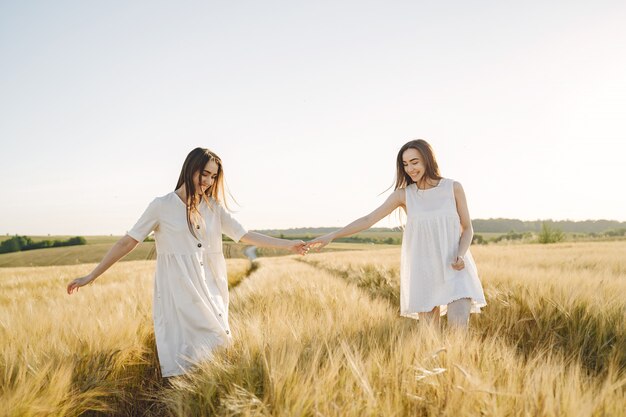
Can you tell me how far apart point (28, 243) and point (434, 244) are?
8148cm

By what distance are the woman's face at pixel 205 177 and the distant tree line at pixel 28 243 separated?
245 feet

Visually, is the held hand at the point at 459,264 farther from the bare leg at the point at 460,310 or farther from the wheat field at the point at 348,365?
the wheat field at the point at 348,365

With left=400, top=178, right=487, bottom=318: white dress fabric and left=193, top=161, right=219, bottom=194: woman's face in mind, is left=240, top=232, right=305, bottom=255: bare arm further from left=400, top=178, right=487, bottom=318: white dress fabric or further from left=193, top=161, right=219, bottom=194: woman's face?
left=400, top=178, right=487, bottom=318: white dress fabric

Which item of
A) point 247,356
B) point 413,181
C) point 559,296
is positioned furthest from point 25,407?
point 559,296

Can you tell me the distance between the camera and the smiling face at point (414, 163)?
135 inches

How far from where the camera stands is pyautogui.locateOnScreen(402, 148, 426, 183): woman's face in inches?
135

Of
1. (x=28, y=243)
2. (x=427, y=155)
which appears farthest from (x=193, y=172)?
(x=28, y=243)

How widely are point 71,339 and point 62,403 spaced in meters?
0.79

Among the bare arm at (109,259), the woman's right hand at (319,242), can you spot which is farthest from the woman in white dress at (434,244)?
the bare arm at (109,259)

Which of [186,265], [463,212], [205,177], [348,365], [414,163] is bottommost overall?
[348,365]

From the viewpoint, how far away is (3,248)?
63656mm

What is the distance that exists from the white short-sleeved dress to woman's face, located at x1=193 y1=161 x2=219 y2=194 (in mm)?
144

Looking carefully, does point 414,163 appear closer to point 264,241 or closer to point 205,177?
point 264,241

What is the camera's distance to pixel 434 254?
335cm
